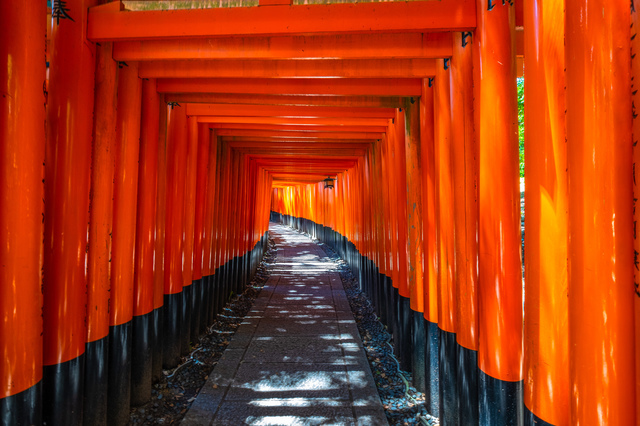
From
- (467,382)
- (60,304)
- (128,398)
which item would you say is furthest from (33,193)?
(467,382)

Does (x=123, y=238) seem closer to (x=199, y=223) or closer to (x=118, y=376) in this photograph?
(x=118, y=376)

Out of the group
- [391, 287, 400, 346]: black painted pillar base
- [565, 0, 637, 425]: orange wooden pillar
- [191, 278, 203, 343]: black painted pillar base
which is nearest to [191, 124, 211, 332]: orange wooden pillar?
[191, 278, 203, 343]: black painted pillar base

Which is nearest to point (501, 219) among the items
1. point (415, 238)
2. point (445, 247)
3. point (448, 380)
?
point (445, 247)

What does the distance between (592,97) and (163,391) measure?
4.89 metres

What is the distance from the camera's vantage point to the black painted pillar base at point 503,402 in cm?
→ 231

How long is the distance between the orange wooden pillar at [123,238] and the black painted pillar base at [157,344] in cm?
69

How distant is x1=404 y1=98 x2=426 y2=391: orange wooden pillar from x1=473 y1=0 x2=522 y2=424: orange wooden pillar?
1648mm

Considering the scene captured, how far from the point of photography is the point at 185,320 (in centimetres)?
529

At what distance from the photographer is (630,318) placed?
1.38 meters

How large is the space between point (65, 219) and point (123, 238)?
79cm

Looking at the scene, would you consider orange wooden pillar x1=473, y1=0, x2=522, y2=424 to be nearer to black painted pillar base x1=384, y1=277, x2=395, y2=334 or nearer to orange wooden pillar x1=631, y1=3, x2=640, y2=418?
orange wooden pillar x1=631, y1=3, x2=640, y2=418

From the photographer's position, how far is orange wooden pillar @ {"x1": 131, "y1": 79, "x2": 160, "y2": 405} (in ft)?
12.3

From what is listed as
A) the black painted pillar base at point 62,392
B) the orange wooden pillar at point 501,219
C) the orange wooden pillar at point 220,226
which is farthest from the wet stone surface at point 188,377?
the orange wooden pillar at point 501,219

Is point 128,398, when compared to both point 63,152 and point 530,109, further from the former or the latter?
point 530,109
